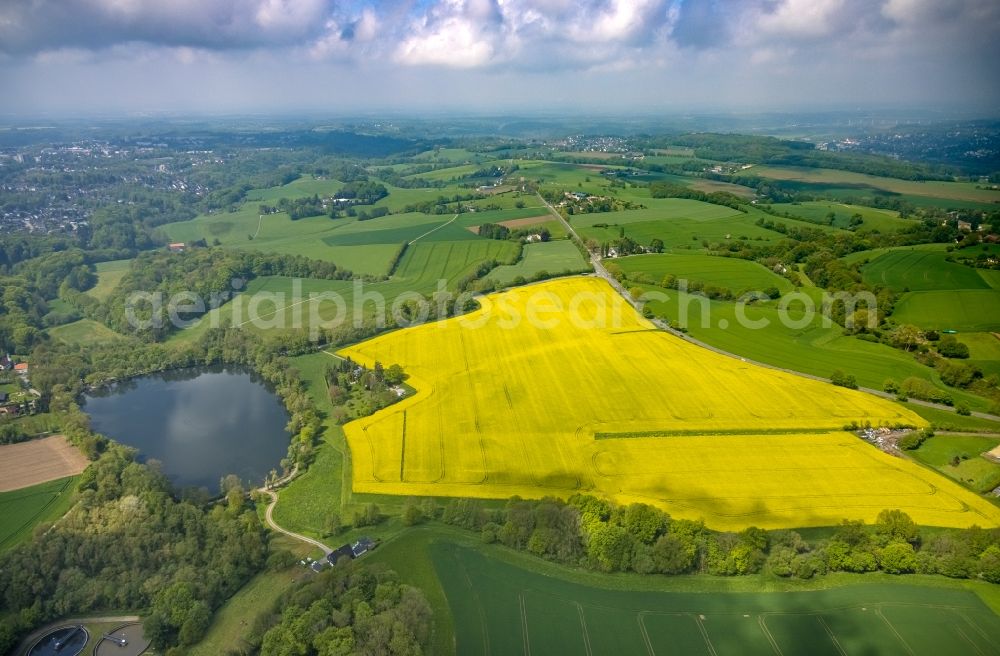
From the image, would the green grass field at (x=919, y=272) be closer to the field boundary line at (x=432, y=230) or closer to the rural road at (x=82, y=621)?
the field boundary line at (x=432, y=230)

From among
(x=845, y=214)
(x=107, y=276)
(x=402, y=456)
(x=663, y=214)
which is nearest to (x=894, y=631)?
(x=402, y=456)

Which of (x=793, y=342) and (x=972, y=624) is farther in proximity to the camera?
(x=793, y=342)

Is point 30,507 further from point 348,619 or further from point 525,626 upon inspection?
point 525,626

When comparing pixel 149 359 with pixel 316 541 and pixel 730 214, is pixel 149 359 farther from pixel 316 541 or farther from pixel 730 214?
pixel 730 214

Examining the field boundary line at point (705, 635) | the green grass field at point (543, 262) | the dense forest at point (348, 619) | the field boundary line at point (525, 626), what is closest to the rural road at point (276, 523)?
the dense forest at point (348, 619)

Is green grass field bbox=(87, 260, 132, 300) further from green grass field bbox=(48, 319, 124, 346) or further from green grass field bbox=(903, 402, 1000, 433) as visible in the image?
green grass field bbox=(903, 402, 1000, 433)

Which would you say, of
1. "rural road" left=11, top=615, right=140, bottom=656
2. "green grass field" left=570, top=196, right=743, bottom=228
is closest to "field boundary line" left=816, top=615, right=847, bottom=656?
"rural road" left=11, top=615, right=140, bottom=656

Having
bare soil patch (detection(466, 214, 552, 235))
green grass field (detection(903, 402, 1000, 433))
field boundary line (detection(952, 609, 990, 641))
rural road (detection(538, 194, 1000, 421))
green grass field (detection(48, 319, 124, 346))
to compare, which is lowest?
field boundary line (detection(952, 609, 990, 641))
